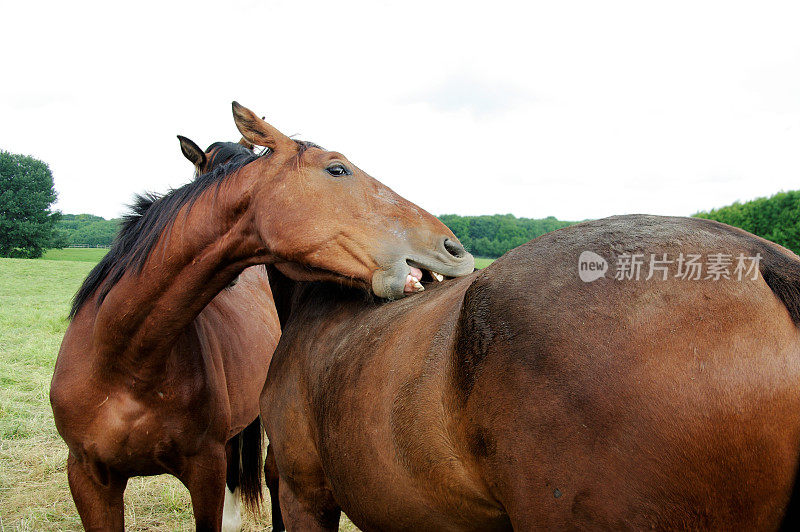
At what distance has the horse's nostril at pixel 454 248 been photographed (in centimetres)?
229

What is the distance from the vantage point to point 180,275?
95.6 inches

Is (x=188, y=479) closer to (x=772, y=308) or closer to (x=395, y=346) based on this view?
(x=395, y=346)

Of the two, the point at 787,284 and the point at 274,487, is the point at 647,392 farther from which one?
the point at 274,487

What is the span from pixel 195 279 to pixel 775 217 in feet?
42.9

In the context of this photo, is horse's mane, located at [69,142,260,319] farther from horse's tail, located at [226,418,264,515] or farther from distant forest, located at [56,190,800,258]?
distant forest, located at [56,190,800,258]

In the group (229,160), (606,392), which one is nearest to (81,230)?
(229,160)

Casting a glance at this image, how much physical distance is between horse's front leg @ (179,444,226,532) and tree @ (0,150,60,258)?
4782 centimetres

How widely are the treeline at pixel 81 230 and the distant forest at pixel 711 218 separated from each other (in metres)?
36.3

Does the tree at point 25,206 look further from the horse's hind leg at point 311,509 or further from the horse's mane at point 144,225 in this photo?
the horse's hind leg at point 311,509

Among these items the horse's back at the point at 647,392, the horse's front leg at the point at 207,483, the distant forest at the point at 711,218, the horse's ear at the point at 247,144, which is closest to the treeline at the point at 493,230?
the distant forest at the point at 711,218

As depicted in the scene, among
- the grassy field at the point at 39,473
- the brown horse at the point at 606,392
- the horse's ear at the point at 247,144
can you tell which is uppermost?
the horse's ear at the point at 247,144

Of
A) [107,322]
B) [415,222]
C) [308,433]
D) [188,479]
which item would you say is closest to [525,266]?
[415,222]

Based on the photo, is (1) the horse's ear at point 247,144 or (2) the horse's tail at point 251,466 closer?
(1) the horse's ear at point 247,144

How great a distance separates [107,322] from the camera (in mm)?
2555
